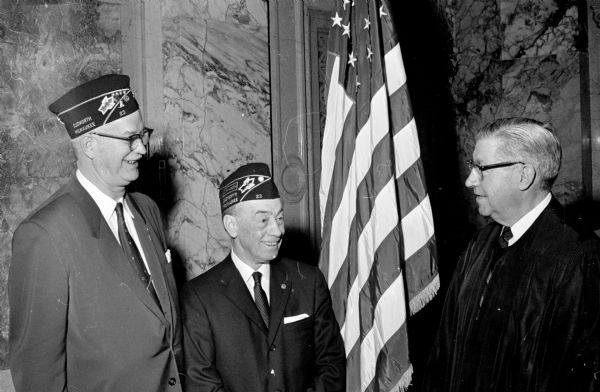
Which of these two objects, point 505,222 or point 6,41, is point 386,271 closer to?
point 505,222

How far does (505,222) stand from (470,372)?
708 millimetres

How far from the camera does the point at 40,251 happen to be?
2.26m

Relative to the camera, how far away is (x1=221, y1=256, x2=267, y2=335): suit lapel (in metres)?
2.90

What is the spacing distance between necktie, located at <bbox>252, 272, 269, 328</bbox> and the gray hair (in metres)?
1.32

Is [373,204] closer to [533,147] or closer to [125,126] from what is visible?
[533,147]

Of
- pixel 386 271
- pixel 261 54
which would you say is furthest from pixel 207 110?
Result: pixel 386 271

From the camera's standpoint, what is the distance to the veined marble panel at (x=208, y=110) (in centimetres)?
418

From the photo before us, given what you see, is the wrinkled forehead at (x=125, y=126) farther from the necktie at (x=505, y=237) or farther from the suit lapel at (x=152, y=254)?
the necktie at (x=505, y=237)

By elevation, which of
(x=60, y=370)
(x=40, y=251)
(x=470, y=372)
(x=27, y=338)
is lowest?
(x=470, y=372)

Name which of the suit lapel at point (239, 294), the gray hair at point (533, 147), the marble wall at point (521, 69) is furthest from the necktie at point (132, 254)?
the marble wall at point (521, 69)

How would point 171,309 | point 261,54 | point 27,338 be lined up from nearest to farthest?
1. point 27,338
2. point 171,309
3. point 261,54

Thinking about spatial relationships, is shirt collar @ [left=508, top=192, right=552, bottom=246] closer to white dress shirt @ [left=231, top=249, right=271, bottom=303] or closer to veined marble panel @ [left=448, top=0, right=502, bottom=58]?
white dress shirt @ [left=231, top=249, right=271, bottom=303]

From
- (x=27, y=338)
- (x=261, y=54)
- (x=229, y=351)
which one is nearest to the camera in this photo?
(x=27, y=338)

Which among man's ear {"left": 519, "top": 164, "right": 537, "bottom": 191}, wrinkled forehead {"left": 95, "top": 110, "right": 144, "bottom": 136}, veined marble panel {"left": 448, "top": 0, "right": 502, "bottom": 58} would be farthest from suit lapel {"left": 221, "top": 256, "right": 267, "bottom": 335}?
veined marble panel {"left": 448, "top": 0, "right": 502, "bottom": 58}
